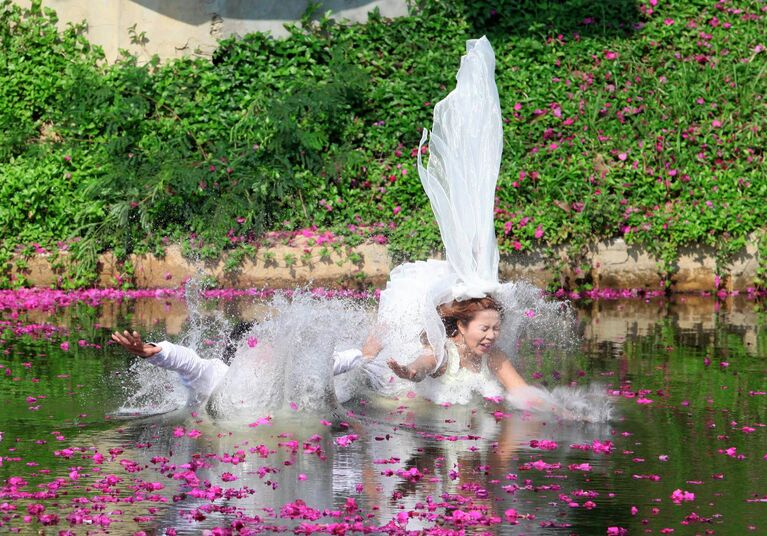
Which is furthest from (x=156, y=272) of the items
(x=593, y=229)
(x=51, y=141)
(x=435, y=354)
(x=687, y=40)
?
(x=687, y=40)

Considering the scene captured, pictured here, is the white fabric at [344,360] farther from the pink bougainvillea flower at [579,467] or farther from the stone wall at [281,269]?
the stone wall at [281,269]

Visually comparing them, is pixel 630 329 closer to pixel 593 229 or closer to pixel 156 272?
pixel 593 229

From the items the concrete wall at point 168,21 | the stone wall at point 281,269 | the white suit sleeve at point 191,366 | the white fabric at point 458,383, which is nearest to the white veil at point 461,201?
the white fabric at point 458,383

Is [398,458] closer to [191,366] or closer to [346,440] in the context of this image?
[346,440]

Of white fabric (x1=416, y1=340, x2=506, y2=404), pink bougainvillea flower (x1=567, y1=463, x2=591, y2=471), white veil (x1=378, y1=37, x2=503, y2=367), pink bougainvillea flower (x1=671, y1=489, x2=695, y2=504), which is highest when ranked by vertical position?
white veil (x1=378, y1=37, x2=503, y2=367)

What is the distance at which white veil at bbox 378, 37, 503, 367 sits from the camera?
8.49 metres

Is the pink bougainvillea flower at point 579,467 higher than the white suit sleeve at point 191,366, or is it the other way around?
the white suit sleeve at point 191,366

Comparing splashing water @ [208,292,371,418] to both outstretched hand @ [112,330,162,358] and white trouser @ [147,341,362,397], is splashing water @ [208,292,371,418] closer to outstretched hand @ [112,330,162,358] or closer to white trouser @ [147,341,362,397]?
white trouser @ [147,341,362,397]

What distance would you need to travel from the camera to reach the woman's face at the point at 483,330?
8.41 m

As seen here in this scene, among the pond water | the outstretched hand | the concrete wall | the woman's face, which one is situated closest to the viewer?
the pond water

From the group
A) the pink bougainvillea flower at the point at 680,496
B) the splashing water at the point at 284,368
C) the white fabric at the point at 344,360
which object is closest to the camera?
the pink bougainvillea flower at the point at 680,496

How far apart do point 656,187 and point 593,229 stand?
38.4 inches

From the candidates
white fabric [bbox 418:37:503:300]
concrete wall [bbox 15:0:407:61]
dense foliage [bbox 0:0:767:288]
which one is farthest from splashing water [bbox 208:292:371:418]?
concrete wall [bbox 15:0:407:61]

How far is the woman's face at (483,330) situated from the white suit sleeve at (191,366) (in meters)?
1.60
